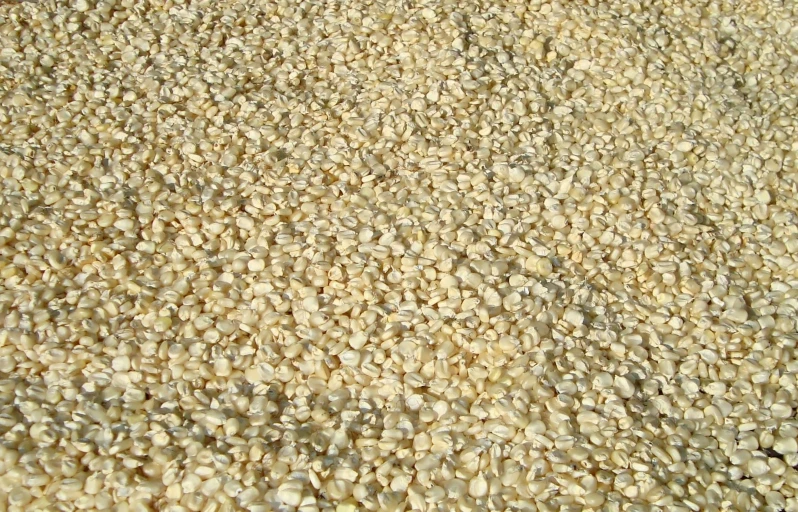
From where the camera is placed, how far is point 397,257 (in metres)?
2.08

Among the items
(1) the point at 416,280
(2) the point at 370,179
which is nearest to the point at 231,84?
(2) the point at 370,179

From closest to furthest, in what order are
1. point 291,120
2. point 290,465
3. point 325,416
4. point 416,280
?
point 290,465, point 325,416, point 416,280, point 291,120

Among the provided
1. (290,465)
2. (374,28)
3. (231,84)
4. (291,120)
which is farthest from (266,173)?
(290,465)

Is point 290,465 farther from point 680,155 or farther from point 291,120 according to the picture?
point 680,155

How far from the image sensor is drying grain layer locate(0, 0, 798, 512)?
170 centimetres

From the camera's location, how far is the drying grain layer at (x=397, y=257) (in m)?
1.70

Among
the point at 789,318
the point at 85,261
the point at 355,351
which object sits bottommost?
the point at 85,261

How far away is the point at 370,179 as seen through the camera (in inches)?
90.4

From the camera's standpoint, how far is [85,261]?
2.12m

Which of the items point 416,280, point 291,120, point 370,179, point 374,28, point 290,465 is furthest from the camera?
point 374,28

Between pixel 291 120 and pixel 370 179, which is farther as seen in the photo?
pixel 291 120

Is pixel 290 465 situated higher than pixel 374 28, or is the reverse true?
pixel 374 28

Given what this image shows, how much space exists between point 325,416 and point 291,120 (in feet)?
3.73

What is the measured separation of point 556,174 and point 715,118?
68 cm
